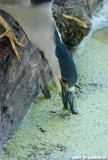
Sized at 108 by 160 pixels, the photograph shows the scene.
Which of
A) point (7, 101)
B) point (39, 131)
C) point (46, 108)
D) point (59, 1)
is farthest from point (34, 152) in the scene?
point (59, 1)

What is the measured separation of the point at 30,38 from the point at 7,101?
448mm

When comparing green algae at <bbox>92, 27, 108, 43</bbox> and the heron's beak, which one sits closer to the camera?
the heron's beak

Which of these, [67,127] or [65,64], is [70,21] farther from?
[67,127]

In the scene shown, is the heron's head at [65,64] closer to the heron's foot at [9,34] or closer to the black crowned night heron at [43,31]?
the black crowned night heron at [43,31]


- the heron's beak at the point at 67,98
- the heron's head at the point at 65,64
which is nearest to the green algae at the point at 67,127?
the heron's beak at the point at 67,98

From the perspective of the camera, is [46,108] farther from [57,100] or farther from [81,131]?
[81,131]

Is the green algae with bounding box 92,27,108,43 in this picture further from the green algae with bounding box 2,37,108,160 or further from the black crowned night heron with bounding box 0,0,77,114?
the black crowned night heron with bounding box 0,0,77,114

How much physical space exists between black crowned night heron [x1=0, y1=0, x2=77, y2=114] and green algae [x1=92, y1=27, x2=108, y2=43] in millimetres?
1396

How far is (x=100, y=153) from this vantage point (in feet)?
6.07

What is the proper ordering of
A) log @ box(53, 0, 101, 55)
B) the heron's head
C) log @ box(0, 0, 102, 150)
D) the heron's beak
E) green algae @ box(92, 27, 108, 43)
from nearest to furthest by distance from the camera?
log @ box(0, 0, 102, 150) < the heron's head < the heron's beak < log @ box(53, 0, 101, 55) < green algae @ box(92, 27, 108, 43)

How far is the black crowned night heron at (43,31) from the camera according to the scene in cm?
192

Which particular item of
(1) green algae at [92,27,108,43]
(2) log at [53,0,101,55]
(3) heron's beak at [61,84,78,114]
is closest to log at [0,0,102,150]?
(2) log at [53,0,101,55]

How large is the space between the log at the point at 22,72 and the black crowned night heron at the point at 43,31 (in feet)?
0.25

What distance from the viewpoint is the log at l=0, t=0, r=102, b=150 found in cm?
185
